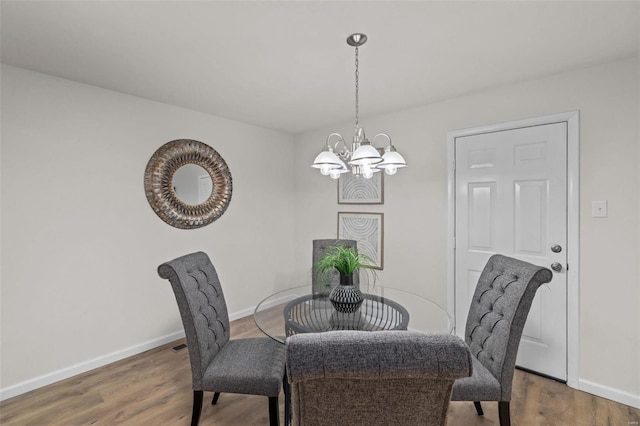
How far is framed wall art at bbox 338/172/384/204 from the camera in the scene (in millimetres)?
3473

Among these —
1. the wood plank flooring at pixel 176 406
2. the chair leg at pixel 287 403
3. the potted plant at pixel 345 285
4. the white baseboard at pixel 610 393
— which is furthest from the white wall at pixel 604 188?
the chair leg at pixel 287 403

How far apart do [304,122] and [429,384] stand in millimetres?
3306

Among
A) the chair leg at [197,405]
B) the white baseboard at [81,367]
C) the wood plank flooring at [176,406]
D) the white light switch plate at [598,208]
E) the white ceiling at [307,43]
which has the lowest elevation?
the wood plank flooring at [176,406]

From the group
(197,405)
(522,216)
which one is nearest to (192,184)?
(197,405)

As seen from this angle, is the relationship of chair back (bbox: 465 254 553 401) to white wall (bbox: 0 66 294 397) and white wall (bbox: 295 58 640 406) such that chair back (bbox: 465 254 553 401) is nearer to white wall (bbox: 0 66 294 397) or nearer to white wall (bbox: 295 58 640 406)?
white wall (bbox: 295 58 640 406)

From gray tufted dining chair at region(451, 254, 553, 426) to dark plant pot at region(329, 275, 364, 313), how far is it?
65 centimetres

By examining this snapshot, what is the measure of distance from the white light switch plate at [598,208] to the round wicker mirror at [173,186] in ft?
10.8

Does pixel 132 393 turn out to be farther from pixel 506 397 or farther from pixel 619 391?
pixel 619 391

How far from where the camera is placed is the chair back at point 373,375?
0.86 meters

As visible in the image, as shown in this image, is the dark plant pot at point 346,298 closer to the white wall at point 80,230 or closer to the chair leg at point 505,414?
the chair leg at point 505,414

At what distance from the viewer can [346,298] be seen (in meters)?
1.87

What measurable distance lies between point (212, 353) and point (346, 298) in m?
0.85

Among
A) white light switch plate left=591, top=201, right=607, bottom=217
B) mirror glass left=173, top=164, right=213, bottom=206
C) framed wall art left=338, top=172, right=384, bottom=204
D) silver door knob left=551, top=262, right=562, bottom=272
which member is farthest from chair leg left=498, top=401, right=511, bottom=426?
mirror glass left=173, top=164, right=213, bottom=206

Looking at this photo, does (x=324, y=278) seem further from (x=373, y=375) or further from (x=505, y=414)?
(x=373, y=375)
